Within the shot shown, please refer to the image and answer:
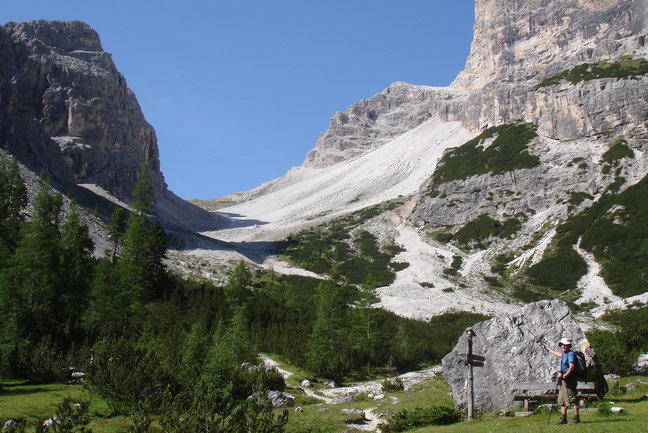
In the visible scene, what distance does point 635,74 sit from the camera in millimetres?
98688

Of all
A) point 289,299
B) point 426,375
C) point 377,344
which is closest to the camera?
point 426,375

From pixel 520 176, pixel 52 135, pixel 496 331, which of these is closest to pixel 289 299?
pixel 496 331

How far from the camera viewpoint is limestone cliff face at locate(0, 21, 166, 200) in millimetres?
89588

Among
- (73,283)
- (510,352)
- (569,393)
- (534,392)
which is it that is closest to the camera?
(569,393)

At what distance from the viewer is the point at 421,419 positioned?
1493 centimetres

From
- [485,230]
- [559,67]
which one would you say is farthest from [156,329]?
[559,67]

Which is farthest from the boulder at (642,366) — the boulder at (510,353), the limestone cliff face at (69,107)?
the limestone cliff face at (69,107)

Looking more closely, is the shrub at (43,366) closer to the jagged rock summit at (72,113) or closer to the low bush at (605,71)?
the jagged rock summit at (72,113)

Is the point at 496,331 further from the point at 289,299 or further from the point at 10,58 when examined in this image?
the point at 10,58

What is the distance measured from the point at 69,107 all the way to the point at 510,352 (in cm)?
11837

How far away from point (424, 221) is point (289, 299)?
57.2m

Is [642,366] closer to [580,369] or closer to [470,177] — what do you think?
[580,369]

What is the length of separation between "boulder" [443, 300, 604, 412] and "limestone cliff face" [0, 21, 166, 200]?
83921 millimetres

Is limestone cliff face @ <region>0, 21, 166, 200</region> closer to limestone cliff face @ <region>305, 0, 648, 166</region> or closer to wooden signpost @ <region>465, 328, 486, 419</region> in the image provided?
wooden signpost @ <region>465, 328, 486, 419</region>
